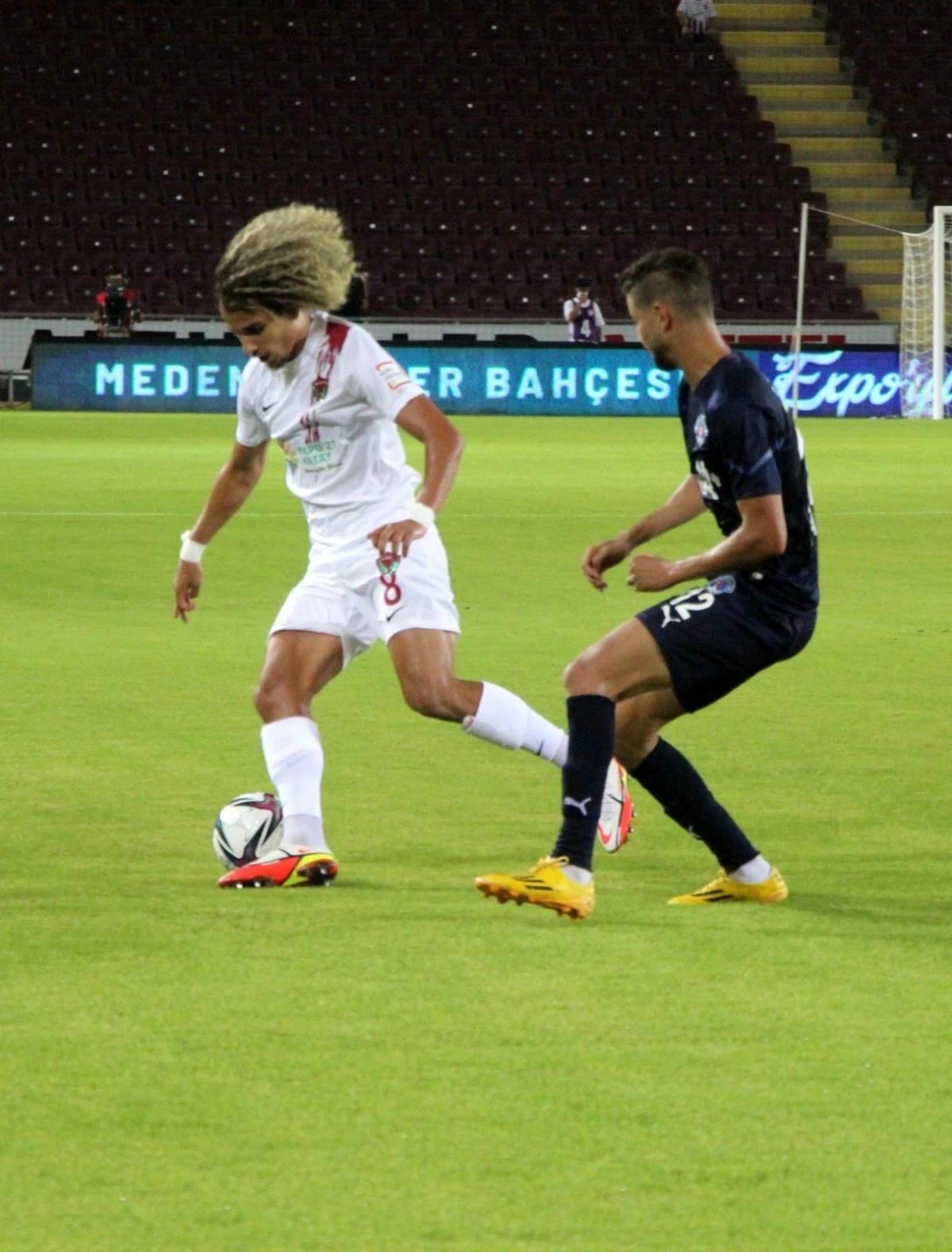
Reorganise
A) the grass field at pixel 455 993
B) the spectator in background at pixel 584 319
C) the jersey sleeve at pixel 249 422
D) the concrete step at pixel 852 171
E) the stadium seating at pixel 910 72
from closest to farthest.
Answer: the grass field at pixel 455 993, the jersey sleeve at pixel 249 422, the spectator in background at pixel 584 319, the stadium seating at pixel 910 72, the concrete step at pixel 852 171

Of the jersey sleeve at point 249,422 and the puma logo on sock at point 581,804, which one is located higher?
the jersey sleeve at point 249,422

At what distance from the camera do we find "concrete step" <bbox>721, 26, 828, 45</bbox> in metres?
44.3

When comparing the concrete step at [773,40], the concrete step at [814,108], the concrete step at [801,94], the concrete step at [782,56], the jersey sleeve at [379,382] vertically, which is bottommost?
the jersey sleeve at [379,382]

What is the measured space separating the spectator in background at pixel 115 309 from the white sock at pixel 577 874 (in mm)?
Answer: 28728

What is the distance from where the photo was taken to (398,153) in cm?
3934

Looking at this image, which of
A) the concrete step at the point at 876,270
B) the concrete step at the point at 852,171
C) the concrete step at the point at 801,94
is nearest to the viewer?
the concrete step at the point at 876,270

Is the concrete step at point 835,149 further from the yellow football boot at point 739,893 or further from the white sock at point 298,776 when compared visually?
the yellow football boot at point 739,893

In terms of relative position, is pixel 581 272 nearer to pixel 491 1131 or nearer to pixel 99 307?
pixel 99 307

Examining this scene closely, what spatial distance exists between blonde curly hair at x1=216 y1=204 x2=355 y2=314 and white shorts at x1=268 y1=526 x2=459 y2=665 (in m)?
0.64

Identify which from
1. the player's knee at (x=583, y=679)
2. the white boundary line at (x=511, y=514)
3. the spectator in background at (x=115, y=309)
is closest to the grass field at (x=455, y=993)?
the player's knee at (x=583, y=679)

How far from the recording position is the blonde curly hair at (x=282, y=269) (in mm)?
5344

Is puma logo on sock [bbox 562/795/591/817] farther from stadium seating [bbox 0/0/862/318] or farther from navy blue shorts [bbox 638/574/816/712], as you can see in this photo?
stadium seating [bbox 0/0/862/318]

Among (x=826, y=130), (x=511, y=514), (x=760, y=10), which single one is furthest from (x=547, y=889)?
(x=760, y=10)

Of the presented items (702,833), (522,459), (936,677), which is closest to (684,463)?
(522,459)
